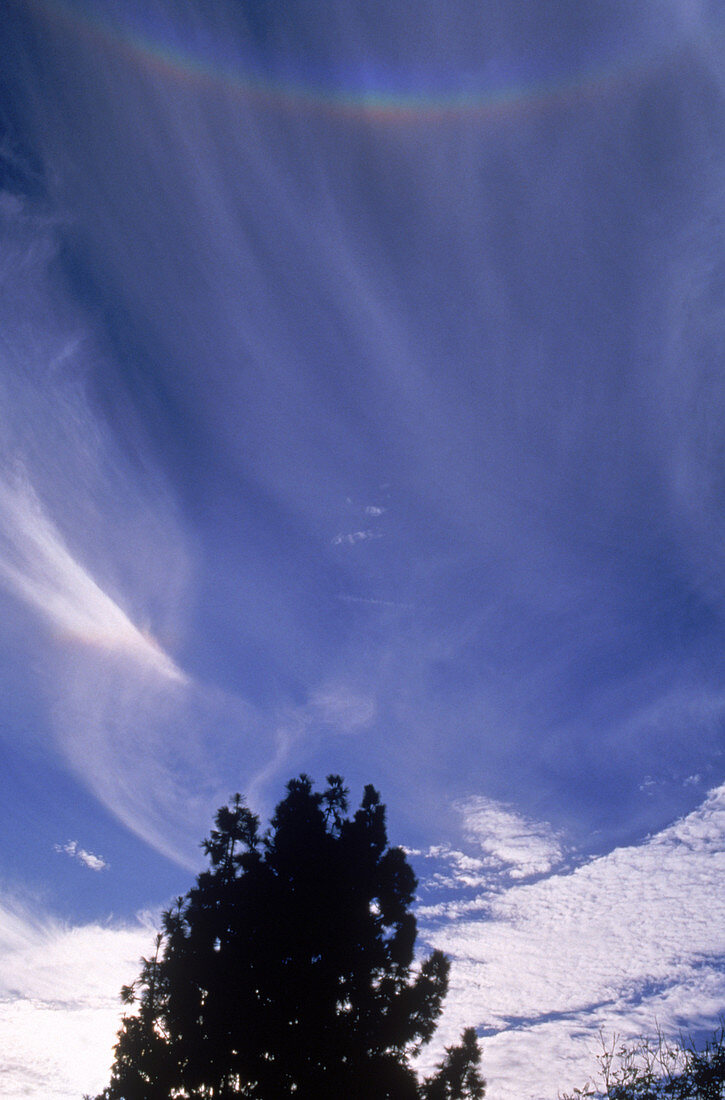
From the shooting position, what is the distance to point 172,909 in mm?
14781

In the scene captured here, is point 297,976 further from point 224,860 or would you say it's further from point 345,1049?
point 224,860

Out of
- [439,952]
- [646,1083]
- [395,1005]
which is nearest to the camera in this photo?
[646,1083]

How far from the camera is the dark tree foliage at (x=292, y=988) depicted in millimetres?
12844

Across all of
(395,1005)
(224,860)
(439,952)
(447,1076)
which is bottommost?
(447,1076)

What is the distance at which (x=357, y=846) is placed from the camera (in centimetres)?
Answer: 1584

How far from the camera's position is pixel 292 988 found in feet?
43.8

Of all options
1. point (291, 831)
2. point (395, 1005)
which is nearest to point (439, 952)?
point (395, 1005)

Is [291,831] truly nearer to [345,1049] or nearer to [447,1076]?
[345,1049]

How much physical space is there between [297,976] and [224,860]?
3.67 meters

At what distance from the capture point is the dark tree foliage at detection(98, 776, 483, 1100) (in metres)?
12.8

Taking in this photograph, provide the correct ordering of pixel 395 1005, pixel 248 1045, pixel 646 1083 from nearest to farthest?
pixel 646 1083 → pixel 248 1045 → pixel 395 1005

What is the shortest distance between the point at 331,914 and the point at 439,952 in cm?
334

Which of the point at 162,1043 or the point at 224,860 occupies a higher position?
the point at 224,860

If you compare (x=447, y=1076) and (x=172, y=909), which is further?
(x=172, y=909)
